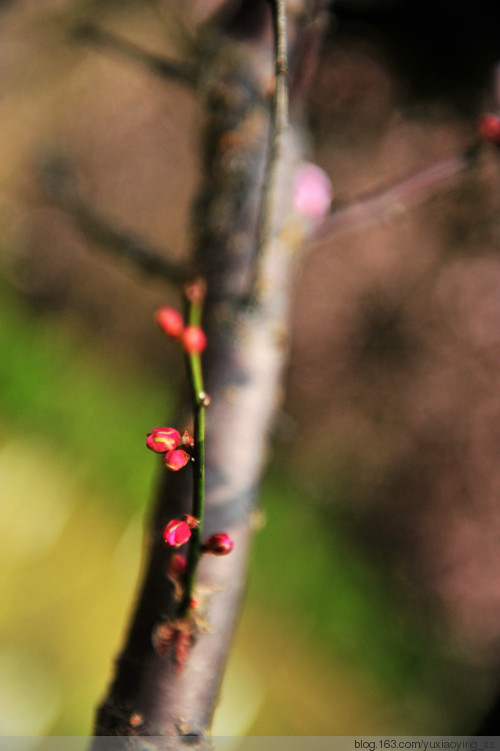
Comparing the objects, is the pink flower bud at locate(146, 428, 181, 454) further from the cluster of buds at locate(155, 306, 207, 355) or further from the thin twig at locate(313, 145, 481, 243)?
the thin twig at locate(313, 145, 481, 243)

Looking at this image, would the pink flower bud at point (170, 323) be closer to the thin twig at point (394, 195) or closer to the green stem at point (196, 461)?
the green stem at point (196, 461)

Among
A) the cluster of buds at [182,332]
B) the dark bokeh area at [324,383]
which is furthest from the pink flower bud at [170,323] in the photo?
the dark bokeh area at [324,383]

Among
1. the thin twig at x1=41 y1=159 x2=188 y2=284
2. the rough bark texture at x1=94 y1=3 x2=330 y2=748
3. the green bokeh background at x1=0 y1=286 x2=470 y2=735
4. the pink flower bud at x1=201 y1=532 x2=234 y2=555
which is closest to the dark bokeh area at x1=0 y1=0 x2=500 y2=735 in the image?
the green bokeh background at x1=0 y1=286 x2=470 y2=735

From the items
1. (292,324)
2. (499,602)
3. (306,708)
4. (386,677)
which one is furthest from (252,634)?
(292,324)

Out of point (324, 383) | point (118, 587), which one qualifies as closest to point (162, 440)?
point (118, 587)

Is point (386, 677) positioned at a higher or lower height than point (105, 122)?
lower

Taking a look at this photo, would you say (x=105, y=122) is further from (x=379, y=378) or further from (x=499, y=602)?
(x=499, y=602)
